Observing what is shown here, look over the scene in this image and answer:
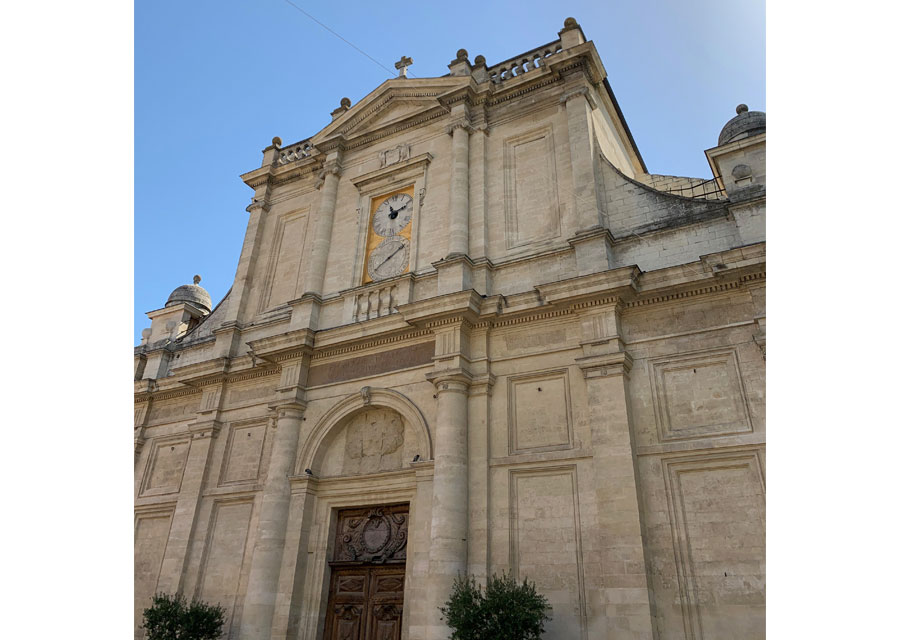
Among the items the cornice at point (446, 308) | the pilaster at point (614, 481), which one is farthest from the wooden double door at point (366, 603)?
the cornice at point (446, 308)

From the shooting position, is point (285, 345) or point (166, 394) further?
point (166, 394)

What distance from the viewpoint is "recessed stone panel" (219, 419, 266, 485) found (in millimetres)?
Result: 12461

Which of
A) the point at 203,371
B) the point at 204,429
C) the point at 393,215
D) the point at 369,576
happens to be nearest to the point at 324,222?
the point at 393,215

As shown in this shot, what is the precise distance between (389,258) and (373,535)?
5.93 metres

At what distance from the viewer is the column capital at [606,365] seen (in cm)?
930

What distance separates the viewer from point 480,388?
34.3ft

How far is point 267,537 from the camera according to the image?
427 inches

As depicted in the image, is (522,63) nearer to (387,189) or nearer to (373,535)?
(387,189)

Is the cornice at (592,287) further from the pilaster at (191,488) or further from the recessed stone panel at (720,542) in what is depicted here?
the pilaster at (191,488)

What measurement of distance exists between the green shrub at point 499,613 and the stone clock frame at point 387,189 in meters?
7.03

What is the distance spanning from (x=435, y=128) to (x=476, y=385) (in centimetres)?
711

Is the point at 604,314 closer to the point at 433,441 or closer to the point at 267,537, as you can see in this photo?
the point at 433,441

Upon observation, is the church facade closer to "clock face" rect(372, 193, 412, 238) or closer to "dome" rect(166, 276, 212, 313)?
"clock face" rect(372, 193, 412, 238)
